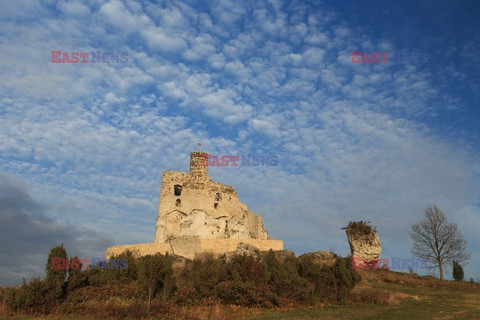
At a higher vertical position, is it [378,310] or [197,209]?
[197,209]

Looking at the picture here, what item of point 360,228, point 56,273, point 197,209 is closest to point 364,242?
point 360,228

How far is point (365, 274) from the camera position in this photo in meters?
32.9

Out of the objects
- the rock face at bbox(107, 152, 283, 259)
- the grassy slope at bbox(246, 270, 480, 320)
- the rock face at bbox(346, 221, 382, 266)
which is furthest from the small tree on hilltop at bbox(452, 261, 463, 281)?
the rock face at bbox(107, 152, 283, 259)

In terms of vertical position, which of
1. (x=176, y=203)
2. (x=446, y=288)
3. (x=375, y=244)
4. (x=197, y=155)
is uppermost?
(x=197, y=155)

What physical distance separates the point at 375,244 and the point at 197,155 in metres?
22.5

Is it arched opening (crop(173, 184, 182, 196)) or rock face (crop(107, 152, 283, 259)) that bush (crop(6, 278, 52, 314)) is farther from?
arched opening (crop(173, 184, 182, 196))

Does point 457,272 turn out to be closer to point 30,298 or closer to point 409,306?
point 409,306

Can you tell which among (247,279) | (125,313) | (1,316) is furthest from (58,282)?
(247,279)

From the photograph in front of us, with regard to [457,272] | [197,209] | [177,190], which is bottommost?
[457,272]

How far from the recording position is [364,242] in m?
39.3

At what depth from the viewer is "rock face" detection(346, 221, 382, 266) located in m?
38.9

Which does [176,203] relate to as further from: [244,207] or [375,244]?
[375,244]

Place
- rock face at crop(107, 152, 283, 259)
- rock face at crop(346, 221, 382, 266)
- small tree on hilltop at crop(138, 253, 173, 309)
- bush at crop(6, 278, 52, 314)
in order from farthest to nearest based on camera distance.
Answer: rock face at crop(107, 152, 283, 259), rock face at crop(346, 221, 382, 266), small tree on hilltop at crop(138, 253, 173, 309), bush at crop(6, 278, 52, 314)

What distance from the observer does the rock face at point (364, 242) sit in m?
38.9
